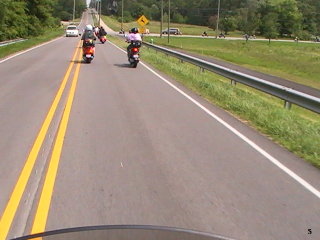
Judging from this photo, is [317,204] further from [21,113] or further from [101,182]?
[21,113]

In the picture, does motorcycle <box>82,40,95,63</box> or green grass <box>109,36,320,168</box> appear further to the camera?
motorcycle <box>82,40,95,63</box>

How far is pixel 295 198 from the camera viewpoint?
5605mm

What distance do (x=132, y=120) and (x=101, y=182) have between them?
14.0ft

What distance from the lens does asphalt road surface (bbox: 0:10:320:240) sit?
188 inches

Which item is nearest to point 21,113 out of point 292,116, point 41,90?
point 41,90

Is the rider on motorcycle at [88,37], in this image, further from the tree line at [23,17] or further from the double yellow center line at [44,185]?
the tree line at [23,17]

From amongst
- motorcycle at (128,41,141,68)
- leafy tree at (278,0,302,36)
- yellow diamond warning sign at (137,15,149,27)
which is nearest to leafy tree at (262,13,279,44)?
leafy tree at (278,0,302,36)

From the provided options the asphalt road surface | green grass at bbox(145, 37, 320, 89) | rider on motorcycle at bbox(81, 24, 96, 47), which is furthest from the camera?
green grass at bbox(145, 37, 320, 89)

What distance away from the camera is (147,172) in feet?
21.1

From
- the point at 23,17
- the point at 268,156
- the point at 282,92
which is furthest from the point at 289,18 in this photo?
the point at 268,156

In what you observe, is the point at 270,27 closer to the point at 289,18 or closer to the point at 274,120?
the point at 289,18

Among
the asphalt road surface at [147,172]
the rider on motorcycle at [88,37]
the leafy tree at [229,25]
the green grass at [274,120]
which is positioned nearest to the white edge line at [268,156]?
the asphalt road surface at [147,172]

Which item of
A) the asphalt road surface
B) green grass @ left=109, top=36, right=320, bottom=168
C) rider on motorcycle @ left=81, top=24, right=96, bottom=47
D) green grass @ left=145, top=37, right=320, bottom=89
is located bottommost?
green grass @ left=145, top=37, right=320, bottom=89

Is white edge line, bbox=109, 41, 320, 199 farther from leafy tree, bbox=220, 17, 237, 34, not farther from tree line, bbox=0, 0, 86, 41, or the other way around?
leafy tree, bbox=220, 17, 237, 34
